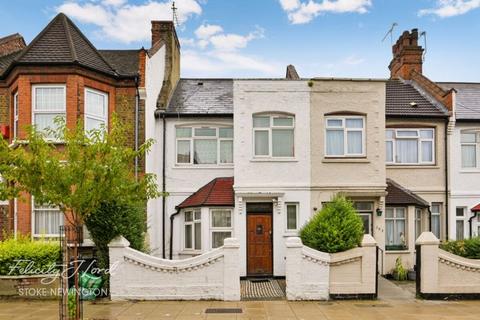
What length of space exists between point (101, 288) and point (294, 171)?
754cm

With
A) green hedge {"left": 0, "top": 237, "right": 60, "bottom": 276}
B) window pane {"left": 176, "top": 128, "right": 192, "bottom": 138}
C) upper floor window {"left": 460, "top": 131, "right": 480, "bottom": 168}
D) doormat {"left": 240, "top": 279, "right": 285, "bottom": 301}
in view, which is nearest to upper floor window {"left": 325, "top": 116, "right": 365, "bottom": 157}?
doormat {"left": 240, "top": 279, "right": 285, "bottom": 301}

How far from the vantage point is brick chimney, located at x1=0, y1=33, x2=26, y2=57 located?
2053 cm

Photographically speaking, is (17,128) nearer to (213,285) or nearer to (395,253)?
(213,285)

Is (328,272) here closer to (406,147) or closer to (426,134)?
(406,147)

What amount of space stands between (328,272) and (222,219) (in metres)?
5.28

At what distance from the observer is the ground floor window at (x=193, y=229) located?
16.9 metres

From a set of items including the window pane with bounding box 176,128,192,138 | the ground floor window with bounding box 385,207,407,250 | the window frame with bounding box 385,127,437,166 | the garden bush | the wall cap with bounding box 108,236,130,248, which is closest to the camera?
the wall cap with bounding box 108,236,130,248

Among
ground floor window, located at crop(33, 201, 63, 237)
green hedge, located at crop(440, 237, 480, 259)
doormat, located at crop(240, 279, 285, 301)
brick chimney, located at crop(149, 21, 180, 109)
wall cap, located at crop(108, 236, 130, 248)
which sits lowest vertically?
doormat, located at crop(240, 279, 285, 301)

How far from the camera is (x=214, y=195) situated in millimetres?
16641

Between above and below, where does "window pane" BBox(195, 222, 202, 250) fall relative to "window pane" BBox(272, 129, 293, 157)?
below

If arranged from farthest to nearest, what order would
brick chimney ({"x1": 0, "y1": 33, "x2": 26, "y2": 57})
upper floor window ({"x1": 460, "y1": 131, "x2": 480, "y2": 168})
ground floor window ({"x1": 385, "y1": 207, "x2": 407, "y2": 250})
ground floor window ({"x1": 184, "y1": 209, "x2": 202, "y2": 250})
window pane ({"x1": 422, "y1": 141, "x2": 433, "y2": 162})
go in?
brick chimney ({"x1": 0, "y1": 33, "x2": 26, "y2": 57}) → upper floor window ({"x1": 460, "y1": 131, "x2": 480, "y2": 168}) → window pane ({"x1": 422, "y1": 141, "x2": 433, "y2": 162}) → ground floor window ({"x1": 385, "y1": 207, "x2": 407, "y2": 250}) → ground floor window ({"x1": 184, "y1": 209, "x2": 202, "y2": 250})

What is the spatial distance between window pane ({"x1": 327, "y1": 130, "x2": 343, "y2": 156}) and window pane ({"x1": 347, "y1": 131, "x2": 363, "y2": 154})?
29cm

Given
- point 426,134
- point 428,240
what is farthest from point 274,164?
point 426,134

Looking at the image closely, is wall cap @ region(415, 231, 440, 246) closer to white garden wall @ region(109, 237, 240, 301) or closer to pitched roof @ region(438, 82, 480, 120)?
white garden wall @ region(109, 237, 240, 301)
